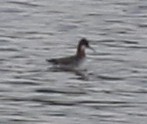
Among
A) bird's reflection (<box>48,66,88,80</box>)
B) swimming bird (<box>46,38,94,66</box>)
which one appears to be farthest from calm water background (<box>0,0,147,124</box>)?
swimming bird (<box>46,38,94,66</box>)

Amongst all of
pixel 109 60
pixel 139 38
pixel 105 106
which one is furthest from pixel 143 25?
pixel 105 106

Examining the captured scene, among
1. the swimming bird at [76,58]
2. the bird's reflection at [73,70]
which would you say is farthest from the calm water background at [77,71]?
the swimming bird at [76,58]

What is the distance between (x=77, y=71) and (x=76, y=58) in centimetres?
33

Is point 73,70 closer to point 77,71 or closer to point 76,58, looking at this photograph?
point 77,71

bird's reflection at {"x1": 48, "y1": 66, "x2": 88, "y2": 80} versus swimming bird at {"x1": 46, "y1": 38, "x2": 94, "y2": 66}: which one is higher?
swimming bird at {"x1": 46, "y1": 38, "x2": 94, "y2": 66}

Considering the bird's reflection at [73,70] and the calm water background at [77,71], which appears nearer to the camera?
the calm water background at [77,71]

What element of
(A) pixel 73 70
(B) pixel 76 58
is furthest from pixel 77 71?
(B) pixel 76 58

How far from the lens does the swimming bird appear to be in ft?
82.0

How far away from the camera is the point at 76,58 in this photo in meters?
25.4

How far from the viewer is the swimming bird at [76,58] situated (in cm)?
2500

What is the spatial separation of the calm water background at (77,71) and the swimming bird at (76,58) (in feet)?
0.58

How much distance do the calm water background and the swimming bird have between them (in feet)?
0.58

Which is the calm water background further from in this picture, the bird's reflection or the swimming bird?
the swimming bird

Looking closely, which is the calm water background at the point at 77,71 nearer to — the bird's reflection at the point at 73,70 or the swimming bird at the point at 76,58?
the bird's reflection at the point at 73,70
